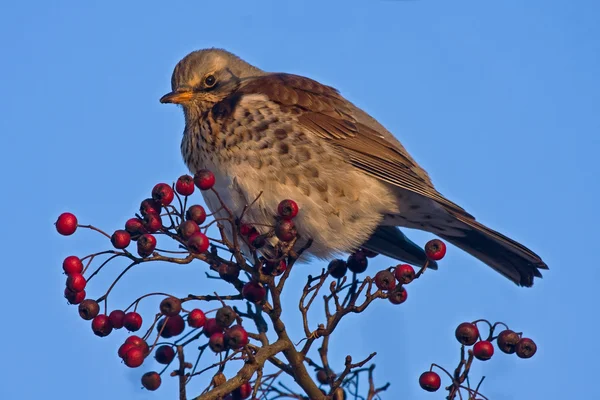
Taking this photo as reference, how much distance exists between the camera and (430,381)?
4.09m

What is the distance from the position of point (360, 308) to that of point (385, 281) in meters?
0.39

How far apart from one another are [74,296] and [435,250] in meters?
1.99

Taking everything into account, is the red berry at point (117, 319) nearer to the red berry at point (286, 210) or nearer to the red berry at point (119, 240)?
the red berry at point (119, 240)

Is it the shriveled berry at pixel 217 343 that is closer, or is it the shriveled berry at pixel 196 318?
the shriveled berry at pixel 217 343

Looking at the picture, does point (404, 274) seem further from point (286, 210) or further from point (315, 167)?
point (315, 167)

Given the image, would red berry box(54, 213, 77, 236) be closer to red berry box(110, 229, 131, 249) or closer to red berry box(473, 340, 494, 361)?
red berry box(110, 229, 131, 249)

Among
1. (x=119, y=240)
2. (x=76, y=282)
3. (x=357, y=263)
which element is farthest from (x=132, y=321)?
(x=357, y=263)

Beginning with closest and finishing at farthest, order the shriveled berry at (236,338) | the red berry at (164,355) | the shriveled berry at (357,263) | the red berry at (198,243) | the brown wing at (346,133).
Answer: the shriveled berry at (236,338) → the red berry at (198,243) → the red berry at (164,355) → the shriveled berry at (357,263) → the brown wing at (346,133)

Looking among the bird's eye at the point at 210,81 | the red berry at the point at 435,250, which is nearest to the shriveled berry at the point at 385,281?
the red berry at the point at 435,250

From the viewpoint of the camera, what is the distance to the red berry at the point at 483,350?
13.5ft

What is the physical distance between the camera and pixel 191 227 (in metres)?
3.99

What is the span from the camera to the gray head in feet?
20.5

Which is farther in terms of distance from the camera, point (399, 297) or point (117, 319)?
point (399, 297)

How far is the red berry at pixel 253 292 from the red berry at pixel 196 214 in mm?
405
